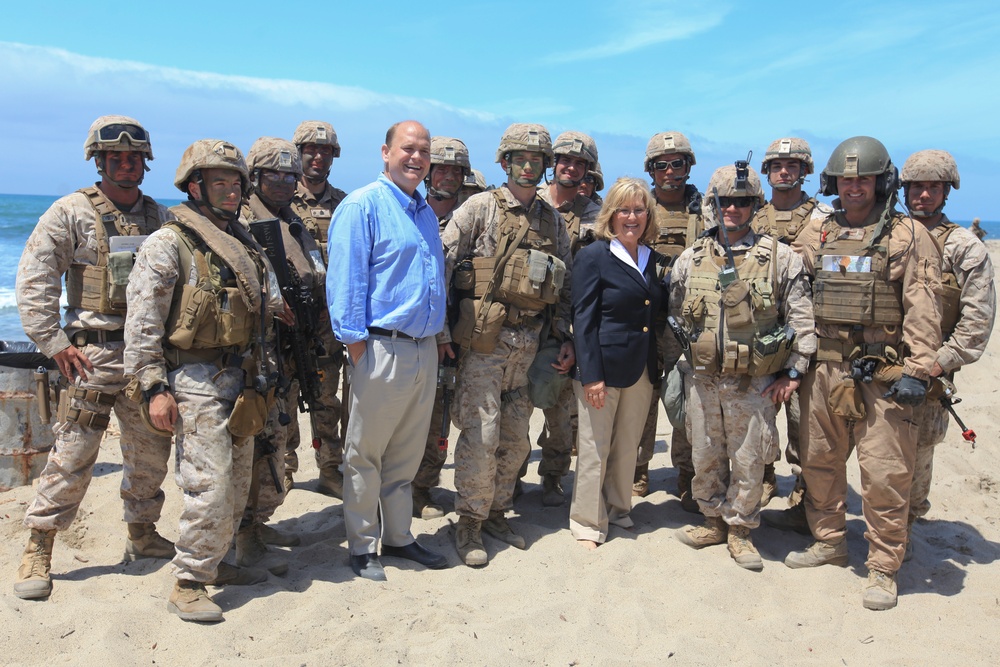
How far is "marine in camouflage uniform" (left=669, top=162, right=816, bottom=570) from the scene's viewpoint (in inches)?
207

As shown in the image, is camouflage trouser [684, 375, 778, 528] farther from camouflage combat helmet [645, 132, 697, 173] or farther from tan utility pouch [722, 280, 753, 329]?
camouflage combat helmet [645, 132, 697, 173]

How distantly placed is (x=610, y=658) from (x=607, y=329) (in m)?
2.19

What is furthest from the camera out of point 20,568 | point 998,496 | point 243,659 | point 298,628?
point 998,496

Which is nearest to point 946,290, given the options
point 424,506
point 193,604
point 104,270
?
point 424,506

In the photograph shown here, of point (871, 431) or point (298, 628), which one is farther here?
point (871, 431)

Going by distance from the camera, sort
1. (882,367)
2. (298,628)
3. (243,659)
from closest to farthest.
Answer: (243,659), (298,628), (882,367)

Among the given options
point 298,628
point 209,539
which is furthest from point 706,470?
point 209,539

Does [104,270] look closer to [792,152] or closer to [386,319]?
[386,319]

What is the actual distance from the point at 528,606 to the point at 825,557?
219 centimetres

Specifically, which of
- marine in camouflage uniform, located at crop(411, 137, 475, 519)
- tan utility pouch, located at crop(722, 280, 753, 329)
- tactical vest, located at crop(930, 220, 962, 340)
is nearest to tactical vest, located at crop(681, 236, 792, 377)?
tan utility pouch, located at crop(722, 280, 753, 329)

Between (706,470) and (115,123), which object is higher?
(115,123)

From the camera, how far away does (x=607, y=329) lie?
18.2ft

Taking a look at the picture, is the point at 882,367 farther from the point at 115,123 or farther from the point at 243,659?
the point at 115,123

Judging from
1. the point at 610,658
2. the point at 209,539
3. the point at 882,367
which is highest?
the point at 882,367
